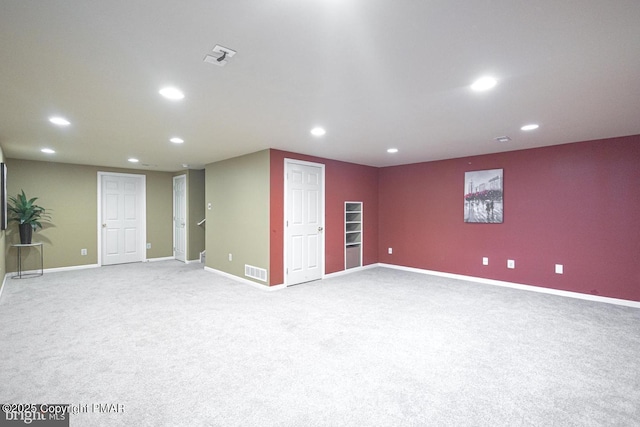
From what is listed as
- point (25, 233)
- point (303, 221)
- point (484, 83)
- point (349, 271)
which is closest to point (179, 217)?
point (25, 233)

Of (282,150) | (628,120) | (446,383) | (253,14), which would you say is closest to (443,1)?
(253,14)

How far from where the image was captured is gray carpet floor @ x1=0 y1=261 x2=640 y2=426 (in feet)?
6.30

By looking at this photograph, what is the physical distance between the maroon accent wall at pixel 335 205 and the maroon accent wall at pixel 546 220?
0.83 metres

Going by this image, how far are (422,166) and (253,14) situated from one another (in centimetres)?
521

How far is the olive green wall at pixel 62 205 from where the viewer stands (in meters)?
5.89

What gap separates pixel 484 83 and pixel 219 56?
1974mm

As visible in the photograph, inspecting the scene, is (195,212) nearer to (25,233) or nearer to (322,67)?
(25,233)

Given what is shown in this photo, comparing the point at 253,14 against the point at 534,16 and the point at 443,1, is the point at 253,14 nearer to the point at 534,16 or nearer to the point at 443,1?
the point at 443,1

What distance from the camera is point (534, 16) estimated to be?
154cm

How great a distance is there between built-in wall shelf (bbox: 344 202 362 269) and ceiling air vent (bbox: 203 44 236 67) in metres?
4.36

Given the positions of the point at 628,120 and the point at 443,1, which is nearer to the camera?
the point at 443,1

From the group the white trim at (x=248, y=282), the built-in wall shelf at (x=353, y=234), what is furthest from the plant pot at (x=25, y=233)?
the built-in wall shelf at (x=353, y=234)

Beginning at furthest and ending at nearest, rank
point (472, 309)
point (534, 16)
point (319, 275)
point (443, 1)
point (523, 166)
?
point (319, 275) → point (523, 166) → point (472, 309) → point (534, 16) → point (443, 1)

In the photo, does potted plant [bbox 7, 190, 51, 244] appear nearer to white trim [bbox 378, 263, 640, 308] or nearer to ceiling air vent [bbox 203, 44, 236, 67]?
ceiling air vent [bbox 203, 44, 236, 67]
